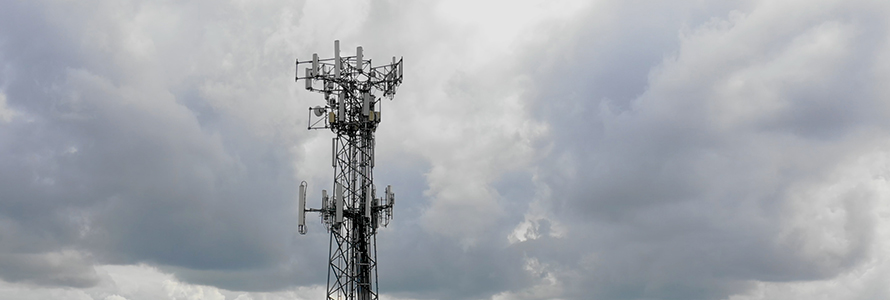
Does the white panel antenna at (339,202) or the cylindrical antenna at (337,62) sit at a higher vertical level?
the cylindrical antenna at (337,62)

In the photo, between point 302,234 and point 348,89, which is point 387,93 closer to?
point 348,89

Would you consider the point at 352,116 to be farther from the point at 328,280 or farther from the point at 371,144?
the point at 328,280

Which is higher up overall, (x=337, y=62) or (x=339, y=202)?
(x=337, y=62)

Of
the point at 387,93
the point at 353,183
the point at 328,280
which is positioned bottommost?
the point at 328,280

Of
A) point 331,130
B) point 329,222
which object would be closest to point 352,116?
point 331,130

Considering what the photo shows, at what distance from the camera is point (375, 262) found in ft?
299

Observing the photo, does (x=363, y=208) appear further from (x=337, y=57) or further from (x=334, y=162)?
(x=337, y=57)

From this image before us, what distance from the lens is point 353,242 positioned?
9100 centimetres

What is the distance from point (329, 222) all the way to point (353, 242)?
245cm

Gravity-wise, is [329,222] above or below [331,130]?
below

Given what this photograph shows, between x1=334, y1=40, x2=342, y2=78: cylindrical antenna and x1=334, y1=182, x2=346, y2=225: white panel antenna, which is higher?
x1=334, y1=40, x2=342, y2=78: cylindrical antenna

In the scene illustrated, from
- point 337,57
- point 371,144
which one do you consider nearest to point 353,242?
point 371,144

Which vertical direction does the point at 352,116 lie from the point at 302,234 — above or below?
above

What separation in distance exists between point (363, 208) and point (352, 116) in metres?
7.52
